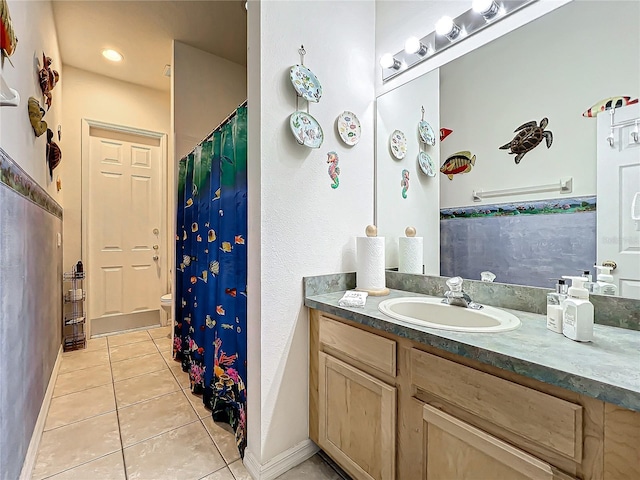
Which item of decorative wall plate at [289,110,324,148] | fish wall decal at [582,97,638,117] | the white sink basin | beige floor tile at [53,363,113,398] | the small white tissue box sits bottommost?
beige floor tile at [53,363,113,398]

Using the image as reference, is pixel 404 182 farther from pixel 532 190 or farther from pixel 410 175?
pixel 532 190

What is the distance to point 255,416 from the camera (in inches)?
53.1

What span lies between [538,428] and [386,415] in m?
0.50

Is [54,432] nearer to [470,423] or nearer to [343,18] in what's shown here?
[470,423]

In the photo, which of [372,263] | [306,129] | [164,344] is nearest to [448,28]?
[306,129]

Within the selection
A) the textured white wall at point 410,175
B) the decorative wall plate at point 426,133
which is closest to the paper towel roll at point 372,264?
the textured white wall at point 410,175

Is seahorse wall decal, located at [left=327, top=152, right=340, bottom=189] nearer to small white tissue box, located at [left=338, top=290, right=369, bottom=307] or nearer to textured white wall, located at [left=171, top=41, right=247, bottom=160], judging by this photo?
small white tissue box, located at [left=338, top=290, right=369, bottom=307]

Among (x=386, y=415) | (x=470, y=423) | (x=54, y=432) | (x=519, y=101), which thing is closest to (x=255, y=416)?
(x=386, y=415)

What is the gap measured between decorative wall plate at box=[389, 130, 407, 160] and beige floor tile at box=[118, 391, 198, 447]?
1.94m

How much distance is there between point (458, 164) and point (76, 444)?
7.80 feet

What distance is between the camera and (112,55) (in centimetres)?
283

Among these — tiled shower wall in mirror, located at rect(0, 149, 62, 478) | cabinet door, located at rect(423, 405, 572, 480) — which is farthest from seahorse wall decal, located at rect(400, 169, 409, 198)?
tiled shower wall in mirror, located at rect(0, 149, 62, 478)

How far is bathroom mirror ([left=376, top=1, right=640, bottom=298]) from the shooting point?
40.2 inches

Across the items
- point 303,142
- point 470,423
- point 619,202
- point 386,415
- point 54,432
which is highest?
point 303,142
